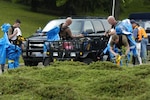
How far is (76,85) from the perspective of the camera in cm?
608

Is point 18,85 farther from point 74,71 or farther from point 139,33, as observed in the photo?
point 139,33

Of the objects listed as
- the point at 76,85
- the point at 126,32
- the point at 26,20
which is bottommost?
the point at 76,85

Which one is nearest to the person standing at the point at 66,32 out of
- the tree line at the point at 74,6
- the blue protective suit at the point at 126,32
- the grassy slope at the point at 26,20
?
the blue protective suit at the point at 126,32

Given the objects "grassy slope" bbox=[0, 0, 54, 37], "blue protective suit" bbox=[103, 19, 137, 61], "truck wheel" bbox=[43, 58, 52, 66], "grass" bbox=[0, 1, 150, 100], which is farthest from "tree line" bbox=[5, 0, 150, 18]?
"grass" bbox=[0, 1, 150, 100]

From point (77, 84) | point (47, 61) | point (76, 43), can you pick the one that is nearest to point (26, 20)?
point (47, 61)

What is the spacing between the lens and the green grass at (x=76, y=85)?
5175mm

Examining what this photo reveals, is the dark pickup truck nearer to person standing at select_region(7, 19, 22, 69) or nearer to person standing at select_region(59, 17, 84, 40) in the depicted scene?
person standing at select_region(59, 17, 84, 40)

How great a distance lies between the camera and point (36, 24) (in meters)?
46.6

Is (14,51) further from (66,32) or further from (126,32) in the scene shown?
(126,32)

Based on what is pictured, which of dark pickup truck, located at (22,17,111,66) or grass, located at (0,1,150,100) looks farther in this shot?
dark pickup truck, located at (22,17,111,66)

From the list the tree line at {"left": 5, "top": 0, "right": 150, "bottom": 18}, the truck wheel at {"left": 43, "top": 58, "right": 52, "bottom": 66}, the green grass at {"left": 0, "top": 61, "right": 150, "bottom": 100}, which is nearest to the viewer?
the green grass at {"left": 0, "top": 61, "right": 150, "bottom": 100}

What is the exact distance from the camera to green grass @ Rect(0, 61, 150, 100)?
17.0 feet

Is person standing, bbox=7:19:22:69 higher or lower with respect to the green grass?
higher

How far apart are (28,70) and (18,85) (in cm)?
147
